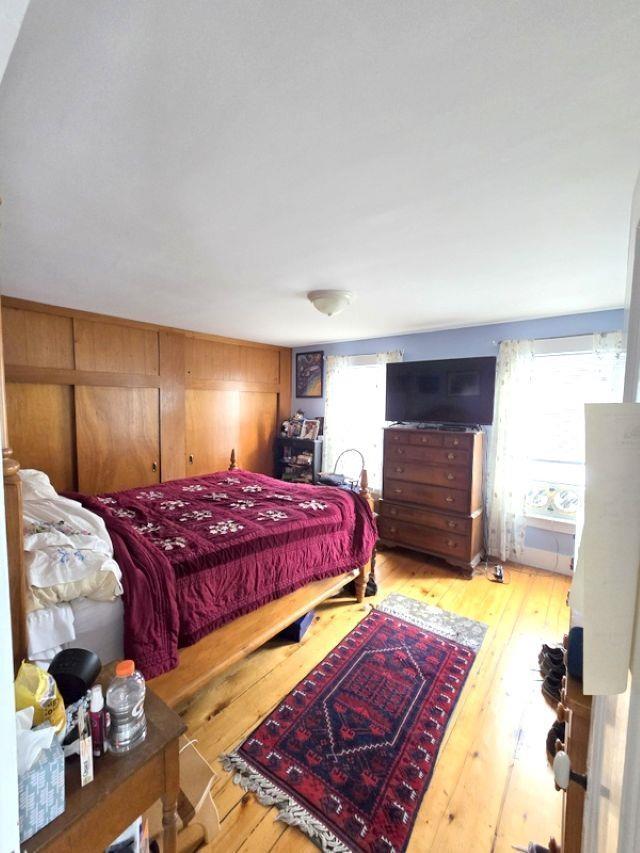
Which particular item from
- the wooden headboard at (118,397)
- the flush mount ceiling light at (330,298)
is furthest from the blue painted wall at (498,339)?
the wooden headboard at (118,397)

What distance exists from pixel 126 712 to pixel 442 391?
3315 mm

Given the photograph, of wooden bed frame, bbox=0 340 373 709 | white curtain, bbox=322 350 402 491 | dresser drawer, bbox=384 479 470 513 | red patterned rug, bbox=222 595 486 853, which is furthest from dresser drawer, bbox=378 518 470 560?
wooden bed frame, bbox=0 340 373 709

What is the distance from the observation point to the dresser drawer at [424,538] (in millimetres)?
3283

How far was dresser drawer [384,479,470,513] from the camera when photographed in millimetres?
3279

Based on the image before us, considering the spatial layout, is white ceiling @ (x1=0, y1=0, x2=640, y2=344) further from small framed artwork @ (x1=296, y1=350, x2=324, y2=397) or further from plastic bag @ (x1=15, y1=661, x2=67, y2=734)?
small framed artwork @ (x1=296, y1=350, x2=324, y2=397)

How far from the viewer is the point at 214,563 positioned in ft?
6.01

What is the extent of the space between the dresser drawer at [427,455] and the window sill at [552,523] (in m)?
0.88

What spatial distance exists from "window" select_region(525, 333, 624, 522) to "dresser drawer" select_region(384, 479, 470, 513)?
28.0 inches

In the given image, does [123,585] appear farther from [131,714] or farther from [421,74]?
[421,74]

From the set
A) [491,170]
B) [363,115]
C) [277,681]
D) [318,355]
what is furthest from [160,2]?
[318,355]

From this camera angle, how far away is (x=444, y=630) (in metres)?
2.44

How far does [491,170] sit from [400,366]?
2639 mm

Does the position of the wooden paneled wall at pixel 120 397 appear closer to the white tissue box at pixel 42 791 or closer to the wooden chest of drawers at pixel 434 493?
the wooden chest of drawers at pixel 434 493

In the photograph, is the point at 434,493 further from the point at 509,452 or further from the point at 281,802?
the point at 281,802
